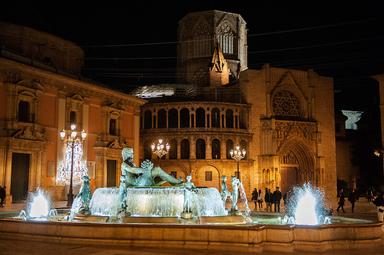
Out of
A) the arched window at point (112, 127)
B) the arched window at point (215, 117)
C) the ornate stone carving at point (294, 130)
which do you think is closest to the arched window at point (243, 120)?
the arched window at point (215, 117)

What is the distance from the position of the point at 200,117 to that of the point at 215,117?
56.6 inches

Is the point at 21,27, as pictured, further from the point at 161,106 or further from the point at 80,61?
the point at 161,106

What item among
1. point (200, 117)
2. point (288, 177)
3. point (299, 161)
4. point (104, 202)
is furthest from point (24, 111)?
point (299, 161)

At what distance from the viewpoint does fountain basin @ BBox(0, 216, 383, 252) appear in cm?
1021

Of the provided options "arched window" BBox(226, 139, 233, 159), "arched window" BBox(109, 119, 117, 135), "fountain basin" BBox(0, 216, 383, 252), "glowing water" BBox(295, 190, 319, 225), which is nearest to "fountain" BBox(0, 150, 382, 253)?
"fountain basin" BBox(0, 216, 383, 252)

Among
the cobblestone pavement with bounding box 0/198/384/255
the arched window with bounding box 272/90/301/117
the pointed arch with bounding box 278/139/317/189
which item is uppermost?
the arched window with bounding box 272/90/301/117

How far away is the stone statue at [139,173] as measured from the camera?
1525 centimetres

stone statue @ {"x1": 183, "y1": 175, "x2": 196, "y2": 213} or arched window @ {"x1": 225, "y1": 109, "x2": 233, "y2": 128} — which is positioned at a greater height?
arched window @ {"x1": 225, "y1": 109, "x2": 233, "y2": 128}

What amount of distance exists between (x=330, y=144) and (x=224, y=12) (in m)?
19.5

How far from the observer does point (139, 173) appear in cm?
1531

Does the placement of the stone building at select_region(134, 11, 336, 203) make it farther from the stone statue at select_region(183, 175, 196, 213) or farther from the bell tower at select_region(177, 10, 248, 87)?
the stone statue at select_region(183, 175, 196, 213)

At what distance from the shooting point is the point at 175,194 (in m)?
14.3

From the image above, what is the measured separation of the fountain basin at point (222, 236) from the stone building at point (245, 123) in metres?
31.8

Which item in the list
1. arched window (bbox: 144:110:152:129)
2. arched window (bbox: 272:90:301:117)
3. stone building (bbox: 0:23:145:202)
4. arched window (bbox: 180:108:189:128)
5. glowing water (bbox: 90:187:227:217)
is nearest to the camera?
glowing water (bbox: 90:187:227:217)
